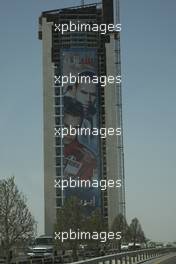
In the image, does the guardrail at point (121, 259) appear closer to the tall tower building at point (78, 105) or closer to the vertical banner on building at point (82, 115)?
the tall tower building at point (78, 105)

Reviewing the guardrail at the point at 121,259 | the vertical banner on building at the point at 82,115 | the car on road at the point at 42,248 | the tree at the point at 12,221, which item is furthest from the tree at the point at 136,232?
the tree at the point at 12,221

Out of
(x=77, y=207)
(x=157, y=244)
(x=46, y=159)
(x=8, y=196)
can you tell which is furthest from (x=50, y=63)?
(x=8, y=196)

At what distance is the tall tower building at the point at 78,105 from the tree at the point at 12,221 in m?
22.2

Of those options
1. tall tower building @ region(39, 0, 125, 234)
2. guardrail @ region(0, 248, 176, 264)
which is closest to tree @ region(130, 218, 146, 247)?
tall tower building @ region(39, 0, 125, 234)

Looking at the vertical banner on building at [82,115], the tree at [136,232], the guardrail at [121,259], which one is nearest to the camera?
the guardrail at [121,259]

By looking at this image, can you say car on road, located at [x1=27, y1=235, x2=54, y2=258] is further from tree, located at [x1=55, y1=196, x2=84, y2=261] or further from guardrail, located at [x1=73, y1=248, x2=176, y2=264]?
guardrail, located at [x1=73, y1=248, x2=176, y2=264]

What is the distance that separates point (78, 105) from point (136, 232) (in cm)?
1964

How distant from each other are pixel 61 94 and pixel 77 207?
17409mm

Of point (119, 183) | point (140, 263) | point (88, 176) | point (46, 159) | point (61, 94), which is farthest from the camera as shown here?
point (46, 159)

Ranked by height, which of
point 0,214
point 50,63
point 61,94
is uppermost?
point 50,63

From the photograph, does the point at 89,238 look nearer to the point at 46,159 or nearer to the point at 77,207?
the point at 77,207

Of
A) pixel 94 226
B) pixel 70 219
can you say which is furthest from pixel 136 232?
pixel 70 219

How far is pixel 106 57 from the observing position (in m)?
84.8

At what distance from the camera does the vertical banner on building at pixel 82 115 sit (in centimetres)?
7676
